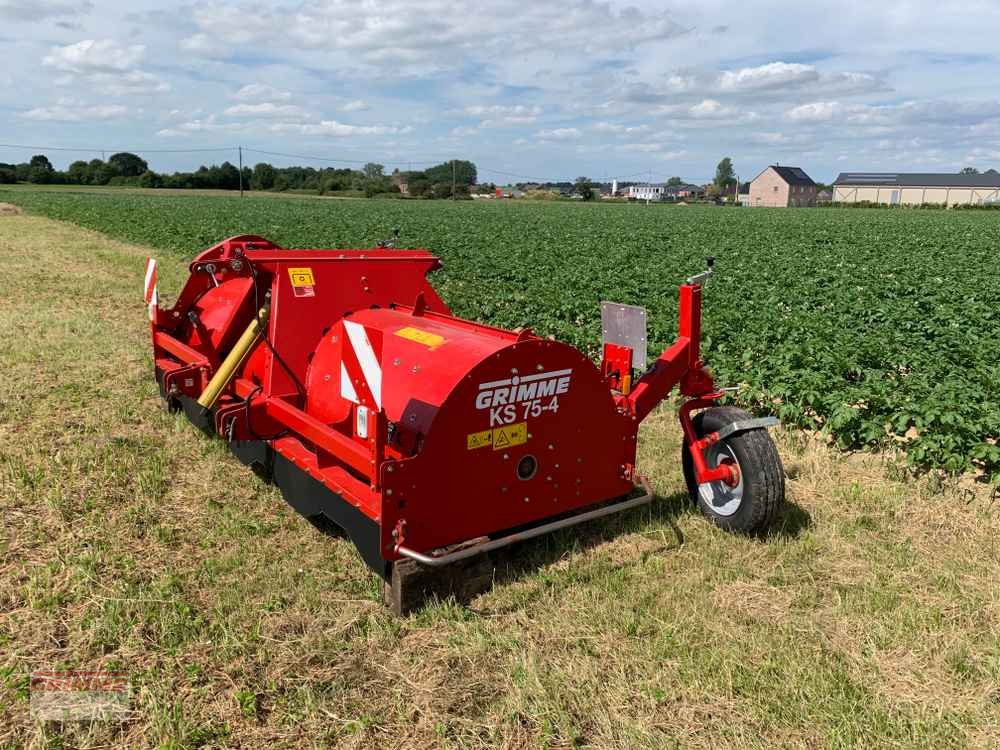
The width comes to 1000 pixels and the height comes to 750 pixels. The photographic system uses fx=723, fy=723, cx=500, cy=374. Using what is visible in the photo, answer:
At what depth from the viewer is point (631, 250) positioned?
19.0 metres

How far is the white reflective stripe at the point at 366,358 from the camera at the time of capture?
4385mm

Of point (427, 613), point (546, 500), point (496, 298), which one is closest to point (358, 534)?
point (427, 613)

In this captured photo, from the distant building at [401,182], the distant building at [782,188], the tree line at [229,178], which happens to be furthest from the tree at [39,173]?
the distant building at [782,188]

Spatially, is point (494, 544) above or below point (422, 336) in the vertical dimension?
below

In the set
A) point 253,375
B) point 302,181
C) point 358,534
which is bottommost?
point 358,534

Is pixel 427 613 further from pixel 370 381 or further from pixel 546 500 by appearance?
pixel 370 381

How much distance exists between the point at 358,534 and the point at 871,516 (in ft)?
10.7

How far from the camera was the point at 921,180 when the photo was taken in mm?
103500

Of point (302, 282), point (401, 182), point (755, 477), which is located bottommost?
point (755, 477)

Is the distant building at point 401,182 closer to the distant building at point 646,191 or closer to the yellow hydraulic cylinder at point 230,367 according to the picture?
the distant building at point 646,191

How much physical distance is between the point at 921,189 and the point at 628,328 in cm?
11428

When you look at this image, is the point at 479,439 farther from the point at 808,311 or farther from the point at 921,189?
the point at 921,189

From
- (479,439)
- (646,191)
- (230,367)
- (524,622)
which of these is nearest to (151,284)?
(230,367)

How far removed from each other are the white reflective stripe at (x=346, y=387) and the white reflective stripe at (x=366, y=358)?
12 cm
